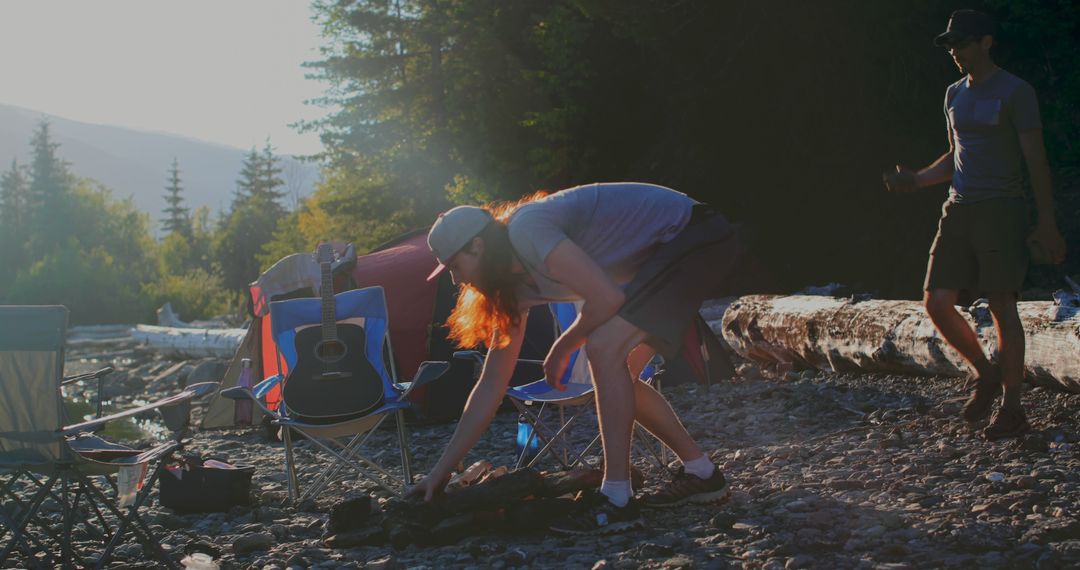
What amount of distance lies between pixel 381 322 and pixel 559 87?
9.05m

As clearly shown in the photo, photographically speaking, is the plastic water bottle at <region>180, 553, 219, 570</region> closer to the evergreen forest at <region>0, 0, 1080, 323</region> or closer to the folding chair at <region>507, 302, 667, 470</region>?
the folding chair at <region>507, 302, 667, 470</region>

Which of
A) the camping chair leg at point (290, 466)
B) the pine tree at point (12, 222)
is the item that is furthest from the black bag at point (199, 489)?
the pine tree at point (12, 222)

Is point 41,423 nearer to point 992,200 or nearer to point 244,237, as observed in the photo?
point 992,200

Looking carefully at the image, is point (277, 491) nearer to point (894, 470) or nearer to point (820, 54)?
point (894, 470)

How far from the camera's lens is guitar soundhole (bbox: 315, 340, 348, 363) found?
5531mm

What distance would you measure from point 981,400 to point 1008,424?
26cm

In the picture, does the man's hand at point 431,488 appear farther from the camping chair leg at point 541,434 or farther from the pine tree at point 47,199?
the pine tree at point 47,199

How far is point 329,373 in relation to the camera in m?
5.35

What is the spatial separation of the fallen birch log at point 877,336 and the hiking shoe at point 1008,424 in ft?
2.61

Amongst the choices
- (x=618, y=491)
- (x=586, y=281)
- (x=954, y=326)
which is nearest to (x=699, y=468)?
(x=618, y=491)

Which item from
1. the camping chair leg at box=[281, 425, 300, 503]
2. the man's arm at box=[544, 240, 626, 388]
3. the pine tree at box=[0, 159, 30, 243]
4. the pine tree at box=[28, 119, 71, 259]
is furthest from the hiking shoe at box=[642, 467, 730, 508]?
the pine tree at box=[0, 159, 30, 243]

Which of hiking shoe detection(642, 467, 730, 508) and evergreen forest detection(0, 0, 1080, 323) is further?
evergreen forest detection(0, 0, 1080, 323)

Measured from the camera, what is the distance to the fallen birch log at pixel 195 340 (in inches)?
581

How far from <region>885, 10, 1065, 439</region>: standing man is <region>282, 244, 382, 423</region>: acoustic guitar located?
2.75 metres
